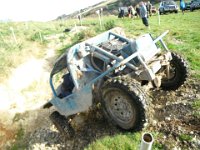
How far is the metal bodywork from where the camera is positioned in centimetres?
584

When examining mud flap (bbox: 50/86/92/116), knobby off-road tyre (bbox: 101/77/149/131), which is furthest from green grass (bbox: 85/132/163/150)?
mud flap (bbox: 50/86/92/116)

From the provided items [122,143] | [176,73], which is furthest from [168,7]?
[122,143]

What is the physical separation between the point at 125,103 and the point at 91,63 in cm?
134

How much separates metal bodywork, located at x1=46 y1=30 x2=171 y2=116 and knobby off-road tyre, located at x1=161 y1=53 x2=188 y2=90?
38cm

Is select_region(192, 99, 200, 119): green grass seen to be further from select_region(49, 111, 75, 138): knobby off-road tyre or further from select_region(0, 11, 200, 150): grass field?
select_region(49, 111, 75, 138): knobby off-road tyre

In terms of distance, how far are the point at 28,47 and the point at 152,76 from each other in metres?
13.1

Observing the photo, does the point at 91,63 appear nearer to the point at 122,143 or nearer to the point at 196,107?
the point at 122,143

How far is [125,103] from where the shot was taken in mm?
5477

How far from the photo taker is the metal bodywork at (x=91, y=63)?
19.2 ft

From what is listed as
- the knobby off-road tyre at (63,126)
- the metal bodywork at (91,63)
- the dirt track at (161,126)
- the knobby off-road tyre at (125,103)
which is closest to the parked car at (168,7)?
the dirt track at (161,126)

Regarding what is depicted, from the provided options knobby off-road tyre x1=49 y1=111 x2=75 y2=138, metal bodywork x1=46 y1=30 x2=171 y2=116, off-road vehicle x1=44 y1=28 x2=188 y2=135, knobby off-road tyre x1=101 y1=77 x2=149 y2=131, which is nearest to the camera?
knobby off-road tyre x1=101 y1=77 x2=149 y2=131

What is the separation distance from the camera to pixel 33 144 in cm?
719

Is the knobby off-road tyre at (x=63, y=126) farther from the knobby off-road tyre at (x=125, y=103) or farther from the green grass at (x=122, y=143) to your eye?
the knobby off-road tyre at (x=125, y=103)

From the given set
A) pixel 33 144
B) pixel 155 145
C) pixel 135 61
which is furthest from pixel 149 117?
pixel 33 144
